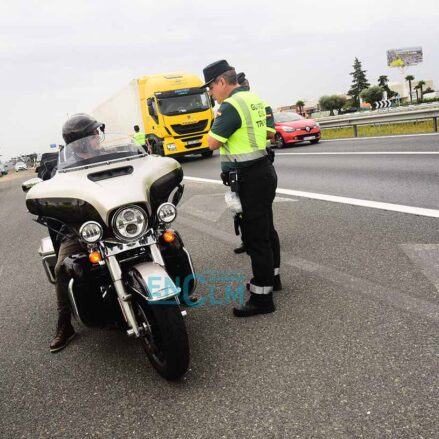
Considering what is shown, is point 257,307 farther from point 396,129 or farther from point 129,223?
point 396,129

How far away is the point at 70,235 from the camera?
3459mm

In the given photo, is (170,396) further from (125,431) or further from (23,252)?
(23,252)

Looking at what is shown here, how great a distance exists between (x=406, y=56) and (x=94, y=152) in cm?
10156

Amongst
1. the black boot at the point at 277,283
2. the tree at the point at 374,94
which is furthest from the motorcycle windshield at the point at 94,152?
the tree at the point at 374,94

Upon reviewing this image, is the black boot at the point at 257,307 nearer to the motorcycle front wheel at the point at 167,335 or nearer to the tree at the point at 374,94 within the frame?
the motorcycle front wheel at the point at 167,335

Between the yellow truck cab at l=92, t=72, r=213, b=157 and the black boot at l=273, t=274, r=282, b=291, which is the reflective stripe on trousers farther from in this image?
the yellow truck cab at l=92, t=72, r=213, b=157

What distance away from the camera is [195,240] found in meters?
6.20

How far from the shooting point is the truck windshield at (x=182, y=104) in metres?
16.9

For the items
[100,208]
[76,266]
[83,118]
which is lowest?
[76,266]

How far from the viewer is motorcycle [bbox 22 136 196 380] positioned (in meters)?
2.74

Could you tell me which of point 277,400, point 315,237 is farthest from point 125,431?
point 315,237

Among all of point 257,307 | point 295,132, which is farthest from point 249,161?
point 295,132

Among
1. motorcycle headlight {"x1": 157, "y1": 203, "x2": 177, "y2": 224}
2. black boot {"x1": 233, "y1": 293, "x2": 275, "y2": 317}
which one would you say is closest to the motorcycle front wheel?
motorcycle headlight {"x1": 157, "y1": 203, "x2": 177, "y2": 224}

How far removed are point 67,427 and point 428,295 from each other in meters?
2.75
